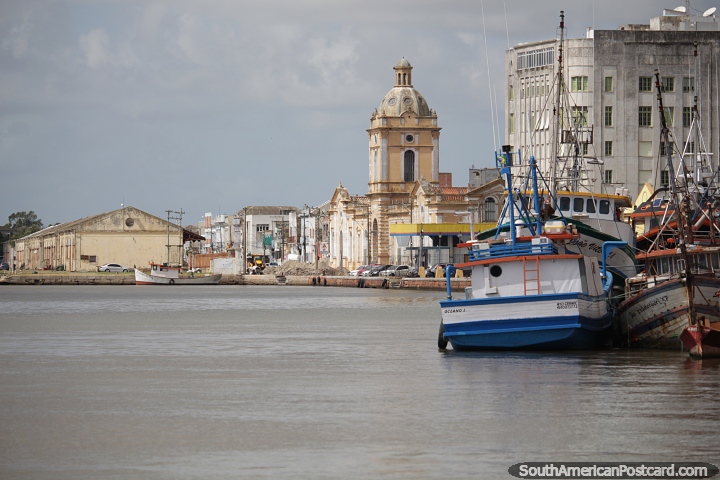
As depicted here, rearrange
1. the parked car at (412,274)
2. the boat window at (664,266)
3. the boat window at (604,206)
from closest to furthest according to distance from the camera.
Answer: the boat window at (664,266)
the boat window at (604,206)
the parked car at (412,274)

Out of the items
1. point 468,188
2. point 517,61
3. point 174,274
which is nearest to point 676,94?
point 517,61

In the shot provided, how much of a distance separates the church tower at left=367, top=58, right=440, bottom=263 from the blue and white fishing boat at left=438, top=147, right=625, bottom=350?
10523cm

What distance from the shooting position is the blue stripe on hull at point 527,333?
3434cm

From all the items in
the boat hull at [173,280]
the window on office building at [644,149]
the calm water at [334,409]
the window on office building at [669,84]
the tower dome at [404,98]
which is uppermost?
the tower dome at [404,98]

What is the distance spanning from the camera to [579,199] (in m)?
47.1

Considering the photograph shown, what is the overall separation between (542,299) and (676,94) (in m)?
78.0

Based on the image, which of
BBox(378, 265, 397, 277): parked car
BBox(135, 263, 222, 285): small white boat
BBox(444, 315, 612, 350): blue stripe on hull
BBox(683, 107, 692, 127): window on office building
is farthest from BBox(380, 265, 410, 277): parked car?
BBox(444, 315, 612, 350): blue stripe on hull

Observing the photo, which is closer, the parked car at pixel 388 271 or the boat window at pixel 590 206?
the boat window at pixel 590 206

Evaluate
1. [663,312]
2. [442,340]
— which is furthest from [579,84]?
[663,312]

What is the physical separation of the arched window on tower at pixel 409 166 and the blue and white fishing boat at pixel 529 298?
106879mm

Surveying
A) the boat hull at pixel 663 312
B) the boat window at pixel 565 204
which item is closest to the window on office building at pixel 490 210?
the boat window at pixel 565 204

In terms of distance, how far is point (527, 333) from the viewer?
3459 cm

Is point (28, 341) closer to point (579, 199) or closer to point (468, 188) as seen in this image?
point (579, 199)

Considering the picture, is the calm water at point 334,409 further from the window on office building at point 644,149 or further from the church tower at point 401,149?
the church tower at point 401,149
